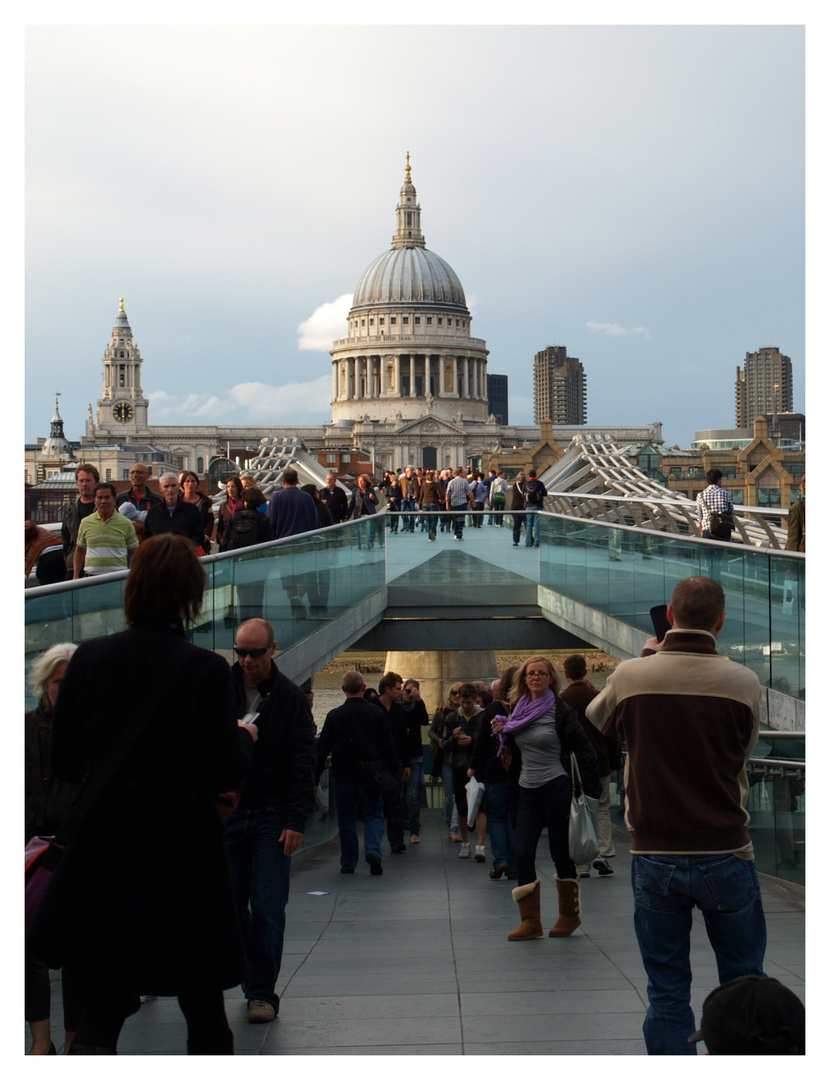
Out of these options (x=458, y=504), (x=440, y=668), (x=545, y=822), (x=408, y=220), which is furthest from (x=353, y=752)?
(x=408, y=220)

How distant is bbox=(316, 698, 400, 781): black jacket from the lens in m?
9.77

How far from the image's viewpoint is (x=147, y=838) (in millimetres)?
3508

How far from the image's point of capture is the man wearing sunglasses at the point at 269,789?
515 cm

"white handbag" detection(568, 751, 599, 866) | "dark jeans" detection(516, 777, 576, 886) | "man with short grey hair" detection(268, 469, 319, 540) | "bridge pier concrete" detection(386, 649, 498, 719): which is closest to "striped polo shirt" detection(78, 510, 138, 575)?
"dark jeans" detection(516, 777, 576, 886)

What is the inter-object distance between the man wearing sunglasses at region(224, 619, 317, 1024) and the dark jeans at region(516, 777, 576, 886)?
1773 mm

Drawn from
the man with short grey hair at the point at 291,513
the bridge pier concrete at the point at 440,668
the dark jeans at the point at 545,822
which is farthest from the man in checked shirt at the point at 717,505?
the bridge pier concrete at the point at 440,668

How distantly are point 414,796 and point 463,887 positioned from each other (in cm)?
314

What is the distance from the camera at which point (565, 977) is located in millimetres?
5680

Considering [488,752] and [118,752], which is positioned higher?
[118,752]

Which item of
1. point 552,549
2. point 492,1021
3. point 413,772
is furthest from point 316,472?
point 492,1021

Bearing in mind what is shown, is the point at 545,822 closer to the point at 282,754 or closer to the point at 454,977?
the point at 454,977

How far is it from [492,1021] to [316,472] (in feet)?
124

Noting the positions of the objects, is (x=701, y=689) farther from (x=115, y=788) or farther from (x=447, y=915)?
(x=447, y=915)

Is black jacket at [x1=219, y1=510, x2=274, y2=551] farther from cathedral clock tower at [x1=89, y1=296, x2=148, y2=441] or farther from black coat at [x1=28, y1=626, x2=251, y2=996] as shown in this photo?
cathedral clock tower at [x1=89, y1=296, x2=148, y2=441]
